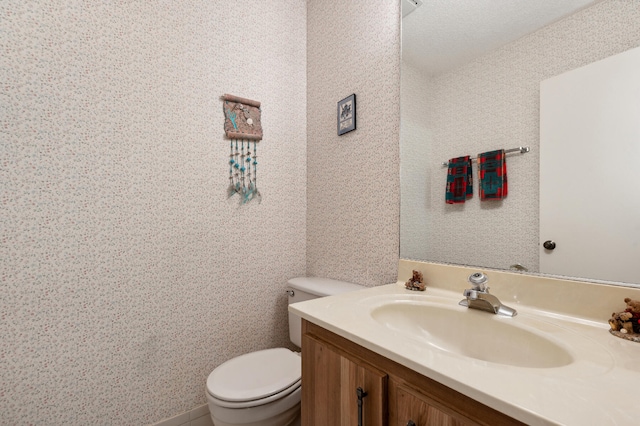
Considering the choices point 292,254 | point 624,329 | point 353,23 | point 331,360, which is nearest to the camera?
point 624,329

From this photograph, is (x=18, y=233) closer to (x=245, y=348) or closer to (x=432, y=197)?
(x=245, y=348)

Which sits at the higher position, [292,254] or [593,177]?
[593,177]

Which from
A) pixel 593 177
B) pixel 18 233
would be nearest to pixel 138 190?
pixel 18 233

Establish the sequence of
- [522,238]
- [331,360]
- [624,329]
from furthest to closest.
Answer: [522,238] → [331,360] → [624,329]

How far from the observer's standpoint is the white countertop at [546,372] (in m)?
0.40

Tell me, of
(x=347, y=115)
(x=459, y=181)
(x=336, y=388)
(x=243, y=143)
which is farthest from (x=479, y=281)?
(x=243, y=143)

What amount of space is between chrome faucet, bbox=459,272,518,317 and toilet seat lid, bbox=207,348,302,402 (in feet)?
2.40

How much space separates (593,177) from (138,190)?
1.62 meters

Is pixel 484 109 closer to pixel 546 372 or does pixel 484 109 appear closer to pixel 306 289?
pixel 546 372

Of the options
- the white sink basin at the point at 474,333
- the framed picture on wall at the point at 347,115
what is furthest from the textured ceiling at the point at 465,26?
the white sink basin at the point at 474,333

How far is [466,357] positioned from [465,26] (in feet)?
3.75

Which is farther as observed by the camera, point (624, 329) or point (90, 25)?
point (90, 25)

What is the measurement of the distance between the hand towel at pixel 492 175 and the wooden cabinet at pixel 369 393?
0.68m

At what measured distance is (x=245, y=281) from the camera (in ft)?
5.08
